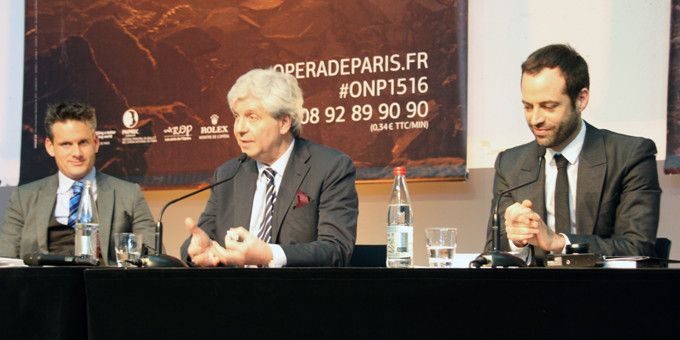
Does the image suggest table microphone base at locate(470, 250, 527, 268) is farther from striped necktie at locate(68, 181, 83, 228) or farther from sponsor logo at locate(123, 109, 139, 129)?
sponsor logo at locate(123, 109, 139, 129)

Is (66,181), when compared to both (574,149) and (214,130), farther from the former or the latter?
(574,149)

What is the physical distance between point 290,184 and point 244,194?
0.17 meters

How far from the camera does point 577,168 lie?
2885 millimetres

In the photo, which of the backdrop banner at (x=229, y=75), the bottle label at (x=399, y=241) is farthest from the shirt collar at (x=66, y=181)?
the bottle label at (x=399, y=241)

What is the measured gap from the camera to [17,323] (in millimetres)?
1952

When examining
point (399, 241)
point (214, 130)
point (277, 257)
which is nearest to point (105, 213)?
point (214, 130)

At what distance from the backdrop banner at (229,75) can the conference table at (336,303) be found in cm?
202

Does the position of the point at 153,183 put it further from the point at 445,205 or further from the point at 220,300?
the point at 220,300

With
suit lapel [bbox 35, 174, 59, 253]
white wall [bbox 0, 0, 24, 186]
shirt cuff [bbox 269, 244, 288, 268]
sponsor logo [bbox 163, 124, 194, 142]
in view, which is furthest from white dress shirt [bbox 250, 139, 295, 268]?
white wall [bbox 0, 0, 24, 186]

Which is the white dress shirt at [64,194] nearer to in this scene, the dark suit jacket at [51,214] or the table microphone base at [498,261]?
the dark suit jacket at [51,214]

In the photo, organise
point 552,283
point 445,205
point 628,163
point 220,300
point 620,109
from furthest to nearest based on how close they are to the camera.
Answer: point 445,205 → point 620,109 → point 628,163 → point 220,300 → point 552,283

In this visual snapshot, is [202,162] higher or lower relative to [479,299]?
higher

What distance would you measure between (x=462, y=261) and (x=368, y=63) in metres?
1.59

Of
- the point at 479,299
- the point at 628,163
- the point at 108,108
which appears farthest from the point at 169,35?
the point at 479,299
